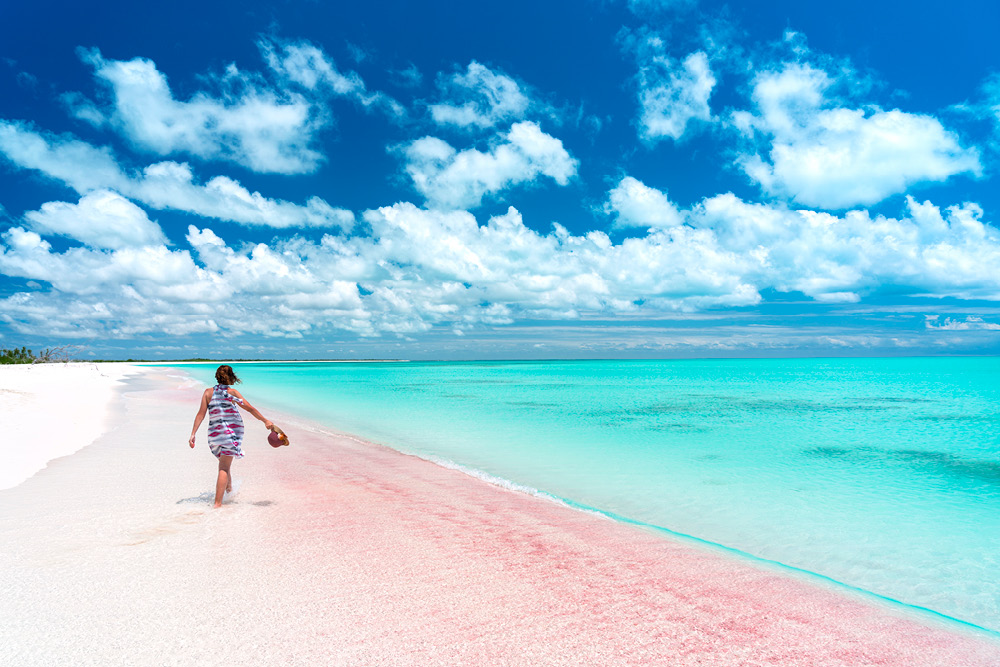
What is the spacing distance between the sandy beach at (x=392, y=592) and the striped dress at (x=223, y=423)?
912 millimetres

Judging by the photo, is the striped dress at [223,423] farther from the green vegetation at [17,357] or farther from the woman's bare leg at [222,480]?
the green vegetation at [17,357]

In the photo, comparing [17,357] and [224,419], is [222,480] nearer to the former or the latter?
[224,419]

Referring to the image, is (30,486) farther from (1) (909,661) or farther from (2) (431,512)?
(1) (909,661)

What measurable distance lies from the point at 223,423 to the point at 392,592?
4100 mm

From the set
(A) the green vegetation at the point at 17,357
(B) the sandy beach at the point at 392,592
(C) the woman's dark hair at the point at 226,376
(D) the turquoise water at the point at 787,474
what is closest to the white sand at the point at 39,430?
(B) the sandy beach at the point at 392,592

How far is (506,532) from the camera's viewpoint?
723 centimetres

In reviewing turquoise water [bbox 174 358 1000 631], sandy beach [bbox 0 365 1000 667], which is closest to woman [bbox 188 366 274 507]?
sandy beach [bbox 0 365 1000 667]

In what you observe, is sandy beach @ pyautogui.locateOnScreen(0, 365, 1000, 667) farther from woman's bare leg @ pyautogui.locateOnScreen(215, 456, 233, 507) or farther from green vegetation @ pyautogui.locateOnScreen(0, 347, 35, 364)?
green vegetation @ pyautogui.locateOnScreen(0, 347, 35, 364)

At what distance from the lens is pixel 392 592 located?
509 cm

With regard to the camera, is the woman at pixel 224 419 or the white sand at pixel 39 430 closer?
the woman at pixel 224 419

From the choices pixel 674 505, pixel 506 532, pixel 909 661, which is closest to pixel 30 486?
pixel 506 532

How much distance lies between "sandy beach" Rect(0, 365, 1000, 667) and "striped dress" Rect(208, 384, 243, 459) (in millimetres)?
912

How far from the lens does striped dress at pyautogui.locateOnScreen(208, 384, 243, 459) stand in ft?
25.3

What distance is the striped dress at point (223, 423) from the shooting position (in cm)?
771
